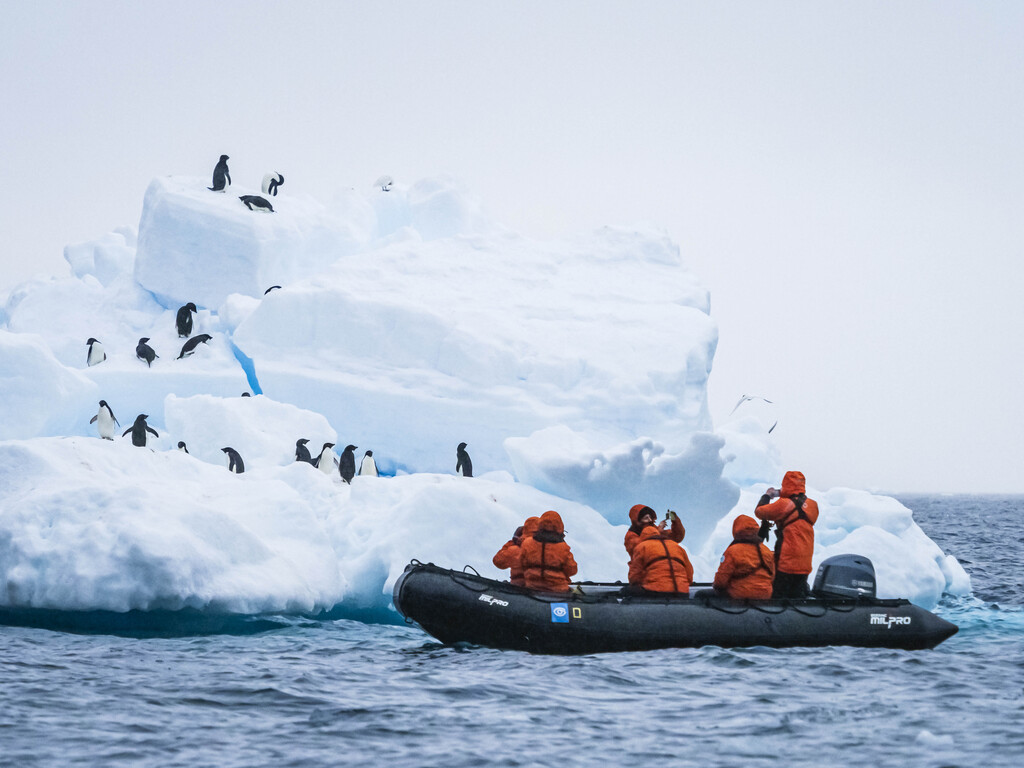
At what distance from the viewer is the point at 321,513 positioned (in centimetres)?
1204

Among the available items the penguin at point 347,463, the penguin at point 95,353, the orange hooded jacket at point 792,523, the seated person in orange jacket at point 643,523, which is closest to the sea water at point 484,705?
the orange hooded jacket at point 792,523

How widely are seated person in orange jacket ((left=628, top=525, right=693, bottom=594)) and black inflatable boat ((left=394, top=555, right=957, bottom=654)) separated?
0.12 meters

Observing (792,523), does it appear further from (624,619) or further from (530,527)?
(530,527)

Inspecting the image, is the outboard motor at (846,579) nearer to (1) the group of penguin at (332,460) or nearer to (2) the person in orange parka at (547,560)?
(2) the person in orange parka at (547,560)

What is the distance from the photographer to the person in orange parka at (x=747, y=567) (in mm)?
8516

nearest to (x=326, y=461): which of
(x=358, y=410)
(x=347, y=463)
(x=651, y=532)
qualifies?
(x=347, y=463)

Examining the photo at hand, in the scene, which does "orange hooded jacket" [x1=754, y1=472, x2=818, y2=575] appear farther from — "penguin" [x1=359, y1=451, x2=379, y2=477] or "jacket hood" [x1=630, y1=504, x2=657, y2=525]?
"penguin" [x1=359, y1=451, x2=379, y2=477]

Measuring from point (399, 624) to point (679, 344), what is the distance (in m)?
9.89

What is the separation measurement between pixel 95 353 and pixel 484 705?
16241mm

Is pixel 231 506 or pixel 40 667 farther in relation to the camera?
pixel 231 506

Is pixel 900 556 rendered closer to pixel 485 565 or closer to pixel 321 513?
pixel 485 565

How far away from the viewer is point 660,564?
8.47 meters

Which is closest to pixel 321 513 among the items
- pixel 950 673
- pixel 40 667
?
pixel 40 667

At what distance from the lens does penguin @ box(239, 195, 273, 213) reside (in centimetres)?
2273
